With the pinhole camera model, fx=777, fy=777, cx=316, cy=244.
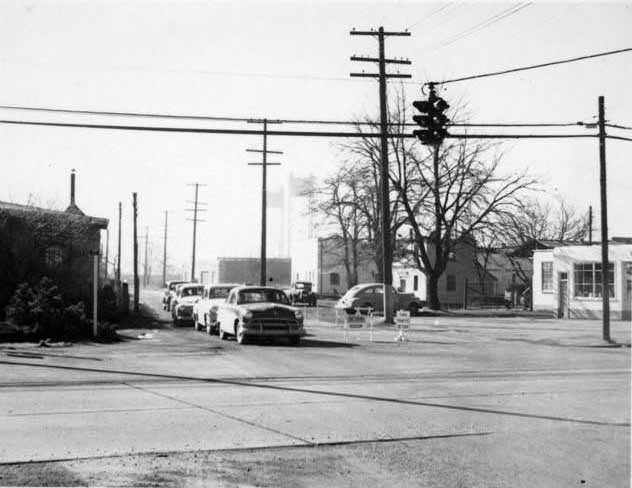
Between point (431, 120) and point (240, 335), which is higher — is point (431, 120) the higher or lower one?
the higher one

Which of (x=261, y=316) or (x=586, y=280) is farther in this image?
(x=586, y=280)

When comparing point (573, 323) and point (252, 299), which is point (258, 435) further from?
point (573, 323)

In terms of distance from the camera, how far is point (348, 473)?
733 cm

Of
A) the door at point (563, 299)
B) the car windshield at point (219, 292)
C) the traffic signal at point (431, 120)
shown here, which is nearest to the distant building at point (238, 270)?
the door at point (563, 299)

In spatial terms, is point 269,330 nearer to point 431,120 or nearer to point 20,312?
point 20,312

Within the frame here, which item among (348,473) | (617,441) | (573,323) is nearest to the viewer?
(348,473)

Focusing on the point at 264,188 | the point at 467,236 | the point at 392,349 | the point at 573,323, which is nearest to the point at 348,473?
the point at 392,349

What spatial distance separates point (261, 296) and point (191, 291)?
1134 centimetres

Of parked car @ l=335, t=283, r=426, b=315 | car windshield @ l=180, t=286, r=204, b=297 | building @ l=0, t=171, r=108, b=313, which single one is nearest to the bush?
building @ l=0, t=171, r=108, b=313

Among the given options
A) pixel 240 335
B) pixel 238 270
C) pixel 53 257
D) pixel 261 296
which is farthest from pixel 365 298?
pixel 238 270

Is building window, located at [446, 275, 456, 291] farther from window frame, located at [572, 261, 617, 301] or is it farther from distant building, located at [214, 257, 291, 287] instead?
distant building, located at [214, 257, 291, 287]

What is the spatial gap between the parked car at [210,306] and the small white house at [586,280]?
20.5 m

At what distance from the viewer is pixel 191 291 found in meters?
33.5

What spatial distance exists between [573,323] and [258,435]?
1149 inches
